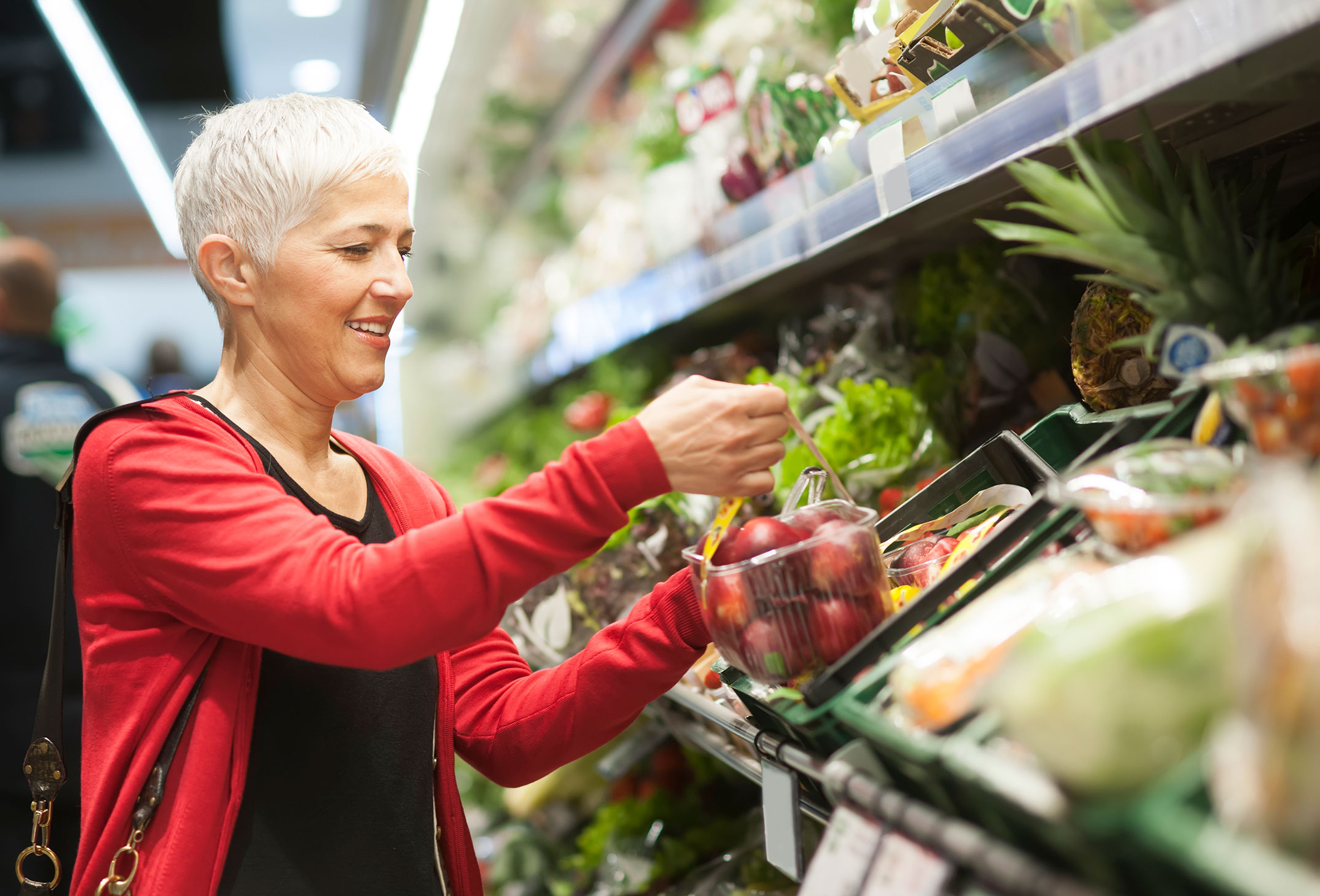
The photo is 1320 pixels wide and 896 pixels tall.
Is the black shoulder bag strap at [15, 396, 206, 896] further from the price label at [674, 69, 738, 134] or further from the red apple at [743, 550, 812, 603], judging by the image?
the price label at [674, 69, 738, 134]

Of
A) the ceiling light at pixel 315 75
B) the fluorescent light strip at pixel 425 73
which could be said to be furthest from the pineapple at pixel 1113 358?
the ceiling light at pixel 315 75

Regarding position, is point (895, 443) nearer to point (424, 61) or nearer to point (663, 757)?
point (663, 757)

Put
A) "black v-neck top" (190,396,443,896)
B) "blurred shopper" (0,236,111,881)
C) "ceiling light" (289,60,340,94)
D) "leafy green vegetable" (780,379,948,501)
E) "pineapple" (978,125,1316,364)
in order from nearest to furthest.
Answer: "pineapple" (978,125,1316,364)
"black v-neck top" (190,396,443,896)
"leafy green vegetable" (780,379,948,501)
"blurred shopper" (0,236,111,881)
"ceiling light" (289,60,340,94)

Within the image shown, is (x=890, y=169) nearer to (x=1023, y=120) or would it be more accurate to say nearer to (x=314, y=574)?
(x=1023, y=120)

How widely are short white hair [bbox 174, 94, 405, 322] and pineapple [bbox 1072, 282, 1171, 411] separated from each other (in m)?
0.96

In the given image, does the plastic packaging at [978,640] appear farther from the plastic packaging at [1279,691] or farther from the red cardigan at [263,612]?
the red cardigan at [263,612]

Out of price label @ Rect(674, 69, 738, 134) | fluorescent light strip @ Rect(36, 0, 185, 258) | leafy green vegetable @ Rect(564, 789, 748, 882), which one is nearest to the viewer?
leafy green vegetable @ Rect(564, 789, 748, 882)

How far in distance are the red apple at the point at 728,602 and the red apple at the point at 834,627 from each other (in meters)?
0.07

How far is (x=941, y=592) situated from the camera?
947 millimetres

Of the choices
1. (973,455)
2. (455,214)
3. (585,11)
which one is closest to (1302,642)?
(973,455)

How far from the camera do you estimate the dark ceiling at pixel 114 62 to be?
4504 millimetres

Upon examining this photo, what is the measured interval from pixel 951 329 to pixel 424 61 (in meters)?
2.41

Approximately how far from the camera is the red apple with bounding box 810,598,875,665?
37.8 inches

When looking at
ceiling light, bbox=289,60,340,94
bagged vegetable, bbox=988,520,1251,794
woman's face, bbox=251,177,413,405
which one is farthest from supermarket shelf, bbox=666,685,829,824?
ceiling light, bbox=289,60,340,94
